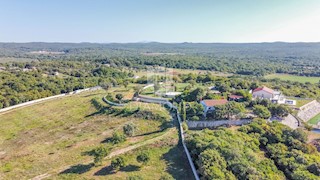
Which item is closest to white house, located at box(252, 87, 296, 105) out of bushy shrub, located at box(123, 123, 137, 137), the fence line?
the fence line

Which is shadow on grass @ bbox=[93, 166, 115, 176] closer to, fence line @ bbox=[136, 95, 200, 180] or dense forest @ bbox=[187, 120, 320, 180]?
fence line @ bbox=[136, 95, 200, 180]

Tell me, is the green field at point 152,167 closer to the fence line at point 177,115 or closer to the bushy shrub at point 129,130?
the fence line at point 177,115

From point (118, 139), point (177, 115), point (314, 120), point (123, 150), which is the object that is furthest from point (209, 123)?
point (314, 120)

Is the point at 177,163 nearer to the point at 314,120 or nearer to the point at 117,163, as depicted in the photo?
the point at 117,163

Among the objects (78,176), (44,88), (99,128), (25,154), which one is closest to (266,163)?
(78,176)

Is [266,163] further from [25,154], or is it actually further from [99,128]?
[25,154]
